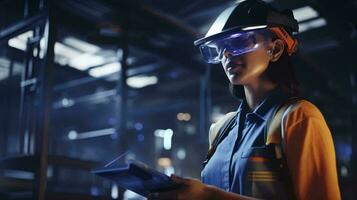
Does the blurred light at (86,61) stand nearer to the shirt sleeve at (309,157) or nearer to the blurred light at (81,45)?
the blurred light at (81,45)

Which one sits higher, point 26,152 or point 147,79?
point 147,79

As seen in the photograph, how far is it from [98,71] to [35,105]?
4.40 metres

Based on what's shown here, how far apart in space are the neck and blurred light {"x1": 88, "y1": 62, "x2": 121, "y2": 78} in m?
6.79

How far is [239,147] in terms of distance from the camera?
1.85 m

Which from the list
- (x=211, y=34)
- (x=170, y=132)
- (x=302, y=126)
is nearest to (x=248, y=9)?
(x=211, y=34)

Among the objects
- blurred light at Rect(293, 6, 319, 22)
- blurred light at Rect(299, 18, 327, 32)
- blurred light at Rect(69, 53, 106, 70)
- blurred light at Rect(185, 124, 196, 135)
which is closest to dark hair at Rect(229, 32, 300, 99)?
blurred light at Rect(293, 6, 319, 22)

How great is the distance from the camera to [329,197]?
1571 mm

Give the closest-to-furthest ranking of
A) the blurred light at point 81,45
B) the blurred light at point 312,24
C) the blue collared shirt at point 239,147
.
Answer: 1. the blue collared shirt at point 239,147
2. the blurred light at point 312,24
3. the blurred light at point 81,45

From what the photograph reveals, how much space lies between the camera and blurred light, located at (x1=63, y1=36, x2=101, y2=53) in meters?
7.42

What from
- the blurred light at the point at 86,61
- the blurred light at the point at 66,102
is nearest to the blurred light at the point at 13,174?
the blurred light at the point at 86,61

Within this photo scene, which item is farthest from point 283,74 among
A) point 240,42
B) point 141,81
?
point 141,81

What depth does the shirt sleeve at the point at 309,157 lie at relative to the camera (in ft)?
5.19

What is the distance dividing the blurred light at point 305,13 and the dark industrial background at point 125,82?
14 mm

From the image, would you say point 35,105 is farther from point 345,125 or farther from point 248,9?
point 345,125
